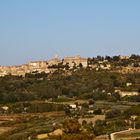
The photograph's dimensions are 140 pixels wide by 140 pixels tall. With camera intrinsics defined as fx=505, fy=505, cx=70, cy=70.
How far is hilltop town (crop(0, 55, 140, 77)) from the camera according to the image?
93.4 m

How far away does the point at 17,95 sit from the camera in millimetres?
69000

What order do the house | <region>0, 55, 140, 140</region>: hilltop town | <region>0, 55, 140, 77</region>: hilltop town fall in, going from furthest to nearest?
the house, <region>0, 55, 140, 77</region>: hilltop town, <region>0, 55, 140, 140</region>: hilltop town

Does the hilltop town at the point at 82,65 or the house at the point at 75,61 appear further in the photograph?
the house at the point at 75,61

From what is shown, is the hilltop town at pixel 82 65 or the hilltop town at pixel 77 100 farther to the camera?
the hilltop town at pixel 82 65

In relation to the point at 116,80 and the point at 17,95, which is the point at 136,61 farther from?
the point at 17,95

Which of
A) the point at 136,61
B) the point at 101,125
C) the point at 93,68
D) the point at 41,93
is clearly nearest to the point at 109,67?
the point at 93,68

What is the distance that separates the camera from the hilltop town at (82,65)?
93438 millimetres

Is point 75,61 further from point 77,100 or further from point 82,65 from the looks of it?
point 77,100

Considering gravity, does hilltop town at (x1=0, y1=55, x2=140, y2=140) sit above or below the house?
below

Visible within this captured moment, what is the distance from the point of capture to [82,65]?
104 meters

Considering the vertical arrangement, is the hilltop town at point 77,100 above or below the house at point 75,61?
below

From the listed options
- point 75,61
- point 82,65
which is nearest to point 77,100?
point 82,65

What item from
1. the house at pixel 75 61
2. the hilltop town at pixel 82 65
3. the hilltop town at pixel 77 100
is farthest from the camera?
the house at pixel 75 61

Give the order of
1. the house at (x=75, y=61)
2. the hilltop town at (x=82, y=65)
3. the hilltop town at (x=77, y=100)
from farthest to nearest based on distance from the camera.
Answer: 1. the house at (x=75, y=61)
2. the hilltop town at (x=82, y=65)
3. the hilltop town at (x=77, y=100)
